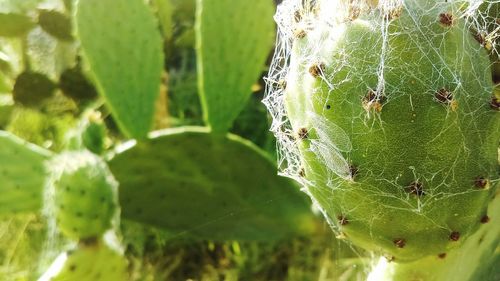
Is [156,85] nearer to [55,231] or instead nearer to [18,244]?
[55,231]

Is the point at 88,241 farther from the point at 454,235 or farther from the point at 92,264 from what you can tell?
the point at 454,235

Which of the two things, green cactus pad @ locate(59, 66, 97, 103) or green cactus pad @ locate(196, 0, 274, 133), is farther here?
green cactus pad @ locate(59, 66, 97, 103)

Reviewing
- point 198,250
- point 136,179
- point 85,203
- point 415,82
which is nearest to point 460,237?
point 415,82

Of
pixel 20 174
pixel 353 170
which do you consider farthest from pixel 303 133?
pixel 20 174

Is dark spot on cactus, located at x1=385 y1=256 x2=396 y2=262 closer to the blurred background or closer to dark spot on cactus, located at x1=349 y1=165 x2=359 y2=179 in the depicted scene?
dark spot on cactus, located at x1=349 y1=165 x2=359 y2=179

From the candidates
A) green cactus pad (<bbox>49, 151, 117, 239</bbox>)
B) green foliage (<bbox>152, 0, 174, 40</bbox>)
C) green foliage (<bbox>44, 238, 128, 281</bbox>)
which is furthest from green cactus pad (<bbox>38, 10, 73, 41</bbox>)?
green foliage (<bbox>44, 238, 128, 281</bbox>)

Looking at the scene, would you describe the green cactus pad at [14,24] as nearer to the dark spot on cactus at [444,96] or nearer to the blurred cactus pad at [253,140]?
the blurred cactus pad at [253,140]
